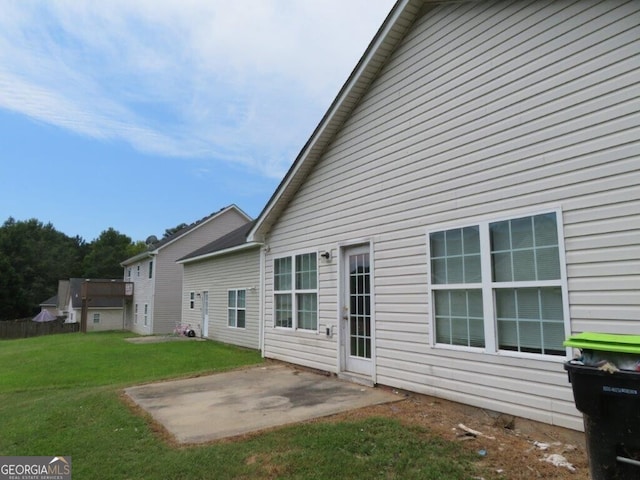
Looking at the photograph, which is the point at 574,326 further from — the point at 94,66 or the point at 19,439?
the point at 94,66

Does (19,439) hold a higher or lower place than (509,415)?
lower

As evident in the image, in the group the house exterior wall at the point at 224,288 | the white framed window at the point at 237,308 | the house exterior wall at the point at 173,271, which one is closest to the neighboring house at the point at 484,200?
the house exterior wall at the point at 224,288

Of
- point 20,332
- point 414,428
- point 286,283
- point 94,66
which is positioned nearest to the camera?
point 414,428

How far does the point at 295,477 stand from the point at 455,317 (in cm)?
297

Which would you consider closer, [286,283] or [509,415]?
[509,415]

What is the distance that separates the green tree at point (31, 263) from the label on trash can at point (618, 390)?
56069mm

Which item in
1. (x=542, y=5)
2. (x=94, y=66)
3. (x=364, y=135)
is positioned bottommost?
(x=364, y=135)

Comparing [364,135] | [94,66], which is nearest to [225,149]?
[94,66]

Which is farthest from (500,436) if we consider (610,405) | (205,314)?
(205,314)

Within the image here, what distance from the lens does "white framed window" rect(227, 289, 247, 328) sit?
47.1ft

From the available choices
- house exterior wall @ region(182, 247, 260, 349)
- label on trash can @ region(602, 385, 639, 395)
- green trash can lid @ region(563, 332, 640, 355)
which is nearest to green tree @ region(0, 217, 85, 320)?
house exterior wall @ region(182, 247, 260, 349)

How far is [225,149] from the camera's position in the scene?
24.3 m

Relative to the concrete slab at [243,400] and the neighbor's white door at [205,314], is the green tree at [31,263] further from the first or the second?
the concrete slab at [243,400]

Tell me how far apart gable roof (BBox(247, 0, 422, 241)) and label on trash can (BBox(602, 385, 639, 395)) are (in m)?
5.58
